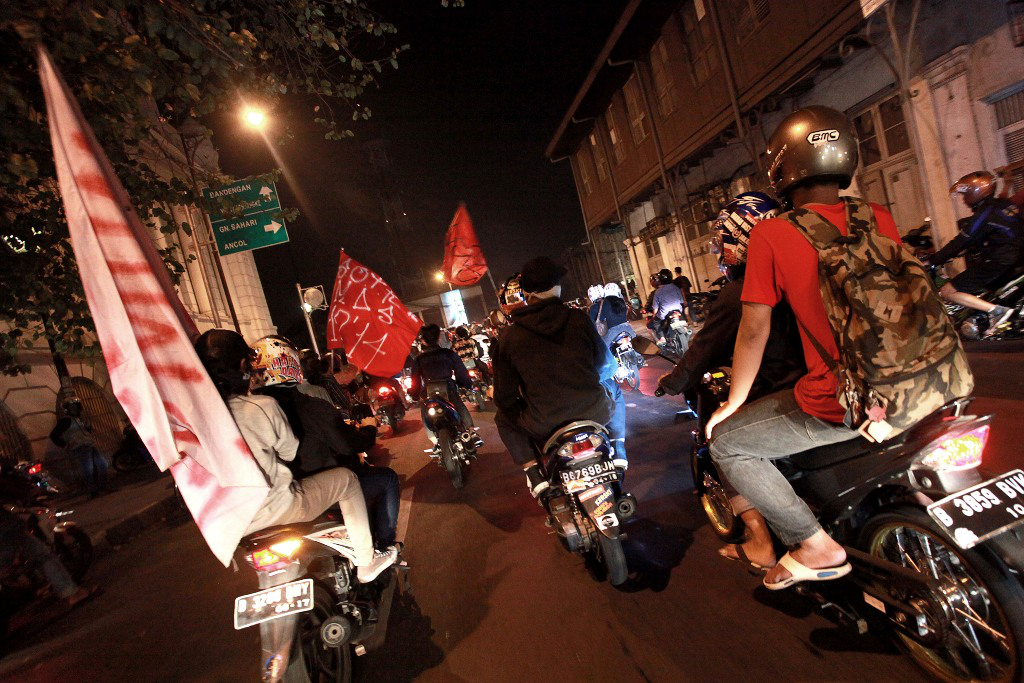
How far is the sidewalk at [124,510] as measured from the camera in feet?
25.1

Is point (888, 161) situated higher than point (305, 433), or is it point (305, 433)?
point (888, 161)

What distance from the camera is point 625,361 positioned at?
29.6 feet

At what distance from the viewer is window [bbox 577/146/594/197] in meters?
26.0

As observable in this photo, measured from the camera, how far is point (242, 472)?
8.86 ft

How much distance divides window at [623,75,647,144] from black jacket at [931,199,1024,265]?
1382cm

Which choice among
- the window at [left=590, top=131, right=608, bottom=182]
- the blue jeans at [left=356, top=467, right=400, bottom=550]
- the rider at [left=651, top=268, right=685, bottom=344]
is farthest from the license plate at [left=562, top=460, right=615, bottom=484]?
the window at [left=590, top=131, right=608, bottom=182]

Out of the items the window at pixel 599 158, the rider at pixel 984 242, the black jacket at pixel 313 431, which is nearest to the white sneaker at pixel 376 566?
the black jacket at pixel 313 431

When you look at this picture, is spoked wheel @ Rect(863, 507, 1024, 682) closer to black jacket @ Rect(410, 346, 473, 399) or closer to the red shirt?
the red shirt

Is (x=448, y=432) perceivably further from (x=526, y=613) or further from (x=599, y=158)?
(x=599, y=158)

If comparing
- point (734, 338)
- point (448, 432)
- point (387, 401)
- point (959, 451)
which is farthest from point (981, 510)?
point (387, 401)

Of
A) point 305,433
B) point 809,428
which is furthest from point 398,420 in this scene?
point 809,428

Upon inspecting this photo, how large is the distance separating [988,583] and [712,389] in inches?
61.7

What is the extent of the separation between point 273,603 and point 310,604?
172 mm

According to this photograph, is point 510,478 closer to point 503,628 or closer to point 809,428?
point 503,628
